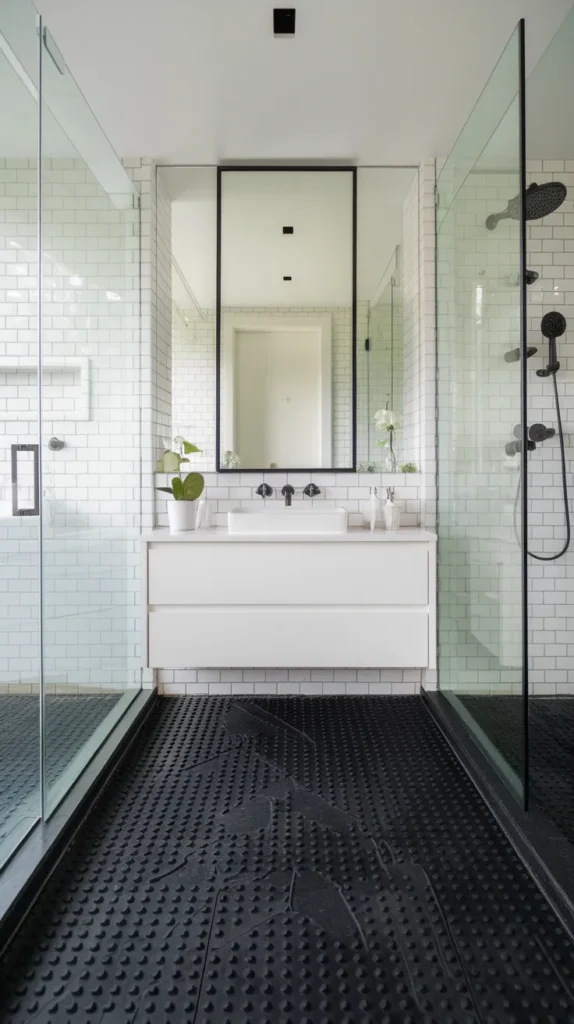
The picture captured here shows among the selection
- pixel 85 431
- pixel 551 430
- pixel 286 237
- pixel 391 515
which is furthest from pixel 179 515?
pixel 551 430

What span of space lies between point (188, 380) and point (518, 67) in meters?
1.88

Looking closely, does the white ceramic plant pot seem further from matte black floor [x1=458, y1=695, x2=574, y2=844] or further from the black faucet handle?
matte black floor [x1=458, y1=695, x2=574, y2=844]

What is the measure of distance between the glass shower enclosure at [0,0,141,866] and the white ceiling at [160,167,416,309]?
0.41 m

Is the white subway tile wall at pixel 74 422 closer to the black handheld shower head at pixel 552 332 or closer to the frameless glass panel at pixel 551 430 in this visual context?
the frameless glass panel at pixel 551 430

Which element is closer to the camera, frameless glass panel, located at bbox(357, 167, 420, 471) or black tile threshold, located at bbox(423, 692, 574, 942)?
black tile threshold, located at bbox(423, 692, 574, 942)

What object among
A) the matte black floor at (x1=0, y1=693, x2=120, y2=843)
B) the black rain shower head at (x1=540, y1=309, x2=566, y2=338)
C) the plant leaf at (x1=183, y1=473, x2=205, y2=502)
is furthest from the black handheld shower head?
the matte black floor at (x1=0, y1=693, x2=120, y2=843)

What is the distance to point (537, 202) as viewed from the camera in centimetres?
184

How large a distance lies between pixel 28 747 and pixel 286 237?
2619 millimetres

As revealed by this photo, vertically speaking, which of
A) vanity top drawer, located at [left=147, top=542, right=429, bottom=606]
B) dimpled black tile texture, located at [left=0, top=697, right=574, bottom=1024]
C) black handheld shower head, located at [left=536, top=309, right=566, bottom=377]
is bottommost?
dimpled black tile texture, located at [left=0, top=697, right=574, bottom=1024]

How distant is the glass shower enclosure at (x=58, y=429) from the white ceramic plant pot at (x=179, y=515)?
0.78ft

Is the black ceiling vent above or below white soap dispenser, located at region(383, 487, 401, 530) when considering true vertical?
above

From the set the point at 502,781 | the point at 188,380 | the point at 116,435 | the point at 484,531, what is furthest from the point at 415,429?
the point at 502,781

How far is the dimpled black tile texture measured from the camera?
1.16 m

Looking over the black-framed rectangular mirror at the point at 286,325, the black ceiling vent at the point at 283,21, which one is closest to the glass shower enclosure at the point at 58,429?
the black-framed rectangular mirror at the point at 286,325
